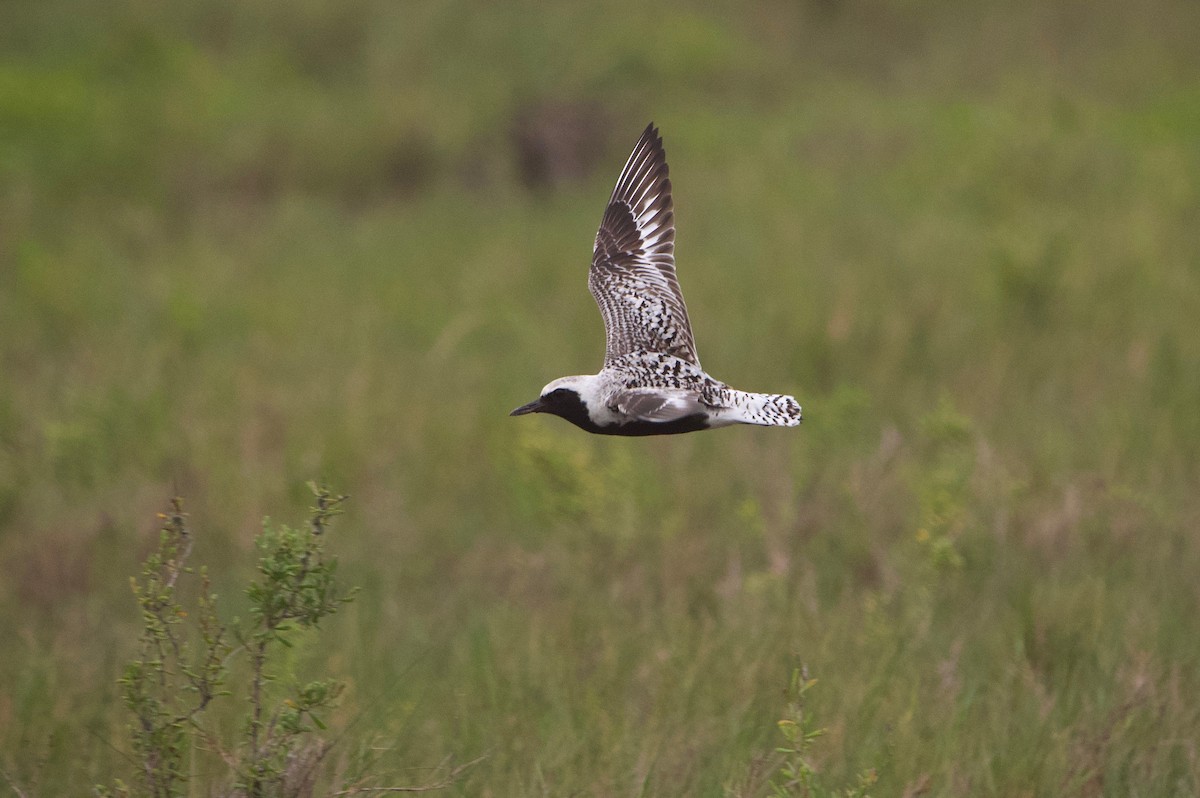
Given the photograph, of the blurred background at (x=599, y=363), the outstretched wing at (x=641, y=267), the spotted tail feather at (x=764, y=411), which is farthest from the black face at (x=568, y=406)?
the blurred background at (x=599, y=363)

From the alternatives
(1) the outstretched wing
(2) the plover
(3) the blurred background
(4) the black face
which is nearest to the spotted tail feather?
(2) the plover

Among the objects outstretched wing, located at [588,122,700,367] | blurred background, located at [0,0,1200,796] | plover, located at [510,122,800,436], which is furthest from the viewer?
outstretched wing, located at [588,122,700,367]

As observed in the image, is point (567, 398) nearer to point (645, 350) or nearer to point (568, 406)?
point (568, 406)

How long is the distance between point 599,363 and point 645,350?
419 centimetres

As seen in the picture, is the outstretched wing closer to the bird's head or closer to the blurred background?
the bird's head

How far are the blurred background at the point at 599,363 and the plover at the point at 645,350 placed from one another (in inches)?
43.8

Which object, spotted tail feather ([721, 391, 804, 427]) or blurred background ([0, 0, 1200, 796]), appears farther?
blurred background ([0, 0, 1200, 796])

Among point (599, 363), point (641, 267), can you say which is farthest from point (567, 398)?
point (599, 363)

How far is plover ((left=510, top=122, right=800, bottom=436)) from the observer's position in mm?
4602

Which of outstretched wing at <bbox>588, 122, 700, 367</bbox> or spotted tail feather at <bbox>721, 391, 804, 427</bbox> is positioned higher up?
outstretched wing at <bbox>588, 122, 700, 367</bbox>

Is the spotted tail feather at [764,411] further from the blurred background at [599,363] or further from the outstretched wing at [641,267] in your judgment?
the blurred background at [599,363]

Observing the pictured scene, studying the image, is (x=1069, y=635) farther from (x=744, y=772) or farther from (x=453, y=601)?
(x=453, y=601)

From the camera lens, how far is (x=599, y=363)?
9.61 m

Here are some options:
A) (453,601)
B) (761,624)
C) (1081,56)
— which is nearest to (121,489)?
(453,601)
